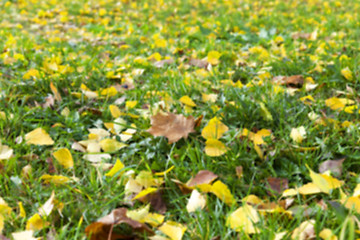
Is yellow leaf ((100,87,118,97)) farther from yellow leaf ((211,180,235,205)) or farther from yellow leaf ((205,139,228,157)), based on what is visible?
yellow leaf ((211,180,235,205))

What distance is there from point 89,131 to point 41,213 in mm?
636

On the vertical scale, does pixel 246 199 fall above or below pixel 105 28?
below

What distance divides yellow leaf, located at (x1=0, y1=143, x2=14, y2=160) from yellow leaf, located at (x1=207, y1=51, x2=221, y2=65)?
5.28 feet

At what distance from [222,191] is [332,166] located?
1.68 ft

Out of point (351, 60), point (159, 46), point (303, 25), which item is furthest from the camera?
point (303, 25)

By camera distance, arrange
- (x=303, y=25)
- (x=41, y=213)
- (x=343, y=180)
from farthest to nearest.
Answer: (x=303, y=25), (x=343, y=180), (x=41, y=213)

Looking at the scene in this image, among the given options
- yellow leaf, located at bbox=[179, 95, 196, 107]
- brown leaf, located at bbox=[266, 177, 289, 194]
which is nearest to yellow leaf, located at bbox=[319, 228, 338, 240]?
brown leaf, located at bbox=[266, 177, 289, 194]

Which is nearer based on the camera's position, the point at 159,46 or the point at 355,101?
the point at 355,101

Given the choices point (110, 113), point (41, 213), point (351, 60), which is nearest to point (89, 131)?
point (110, 113)

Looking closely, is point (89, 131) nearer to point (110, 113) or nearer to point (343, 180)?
point (110, 113)

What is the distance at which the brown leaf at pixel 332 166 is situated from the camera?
54.7 inches

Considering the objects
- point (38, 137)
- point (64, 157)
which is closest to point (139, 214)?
point (64, 157)

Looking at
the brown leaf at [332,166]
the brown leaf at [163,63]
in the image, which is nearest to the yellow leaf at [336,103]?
the brown leaf at [332,166]

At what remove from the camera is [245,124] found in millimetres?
1741
